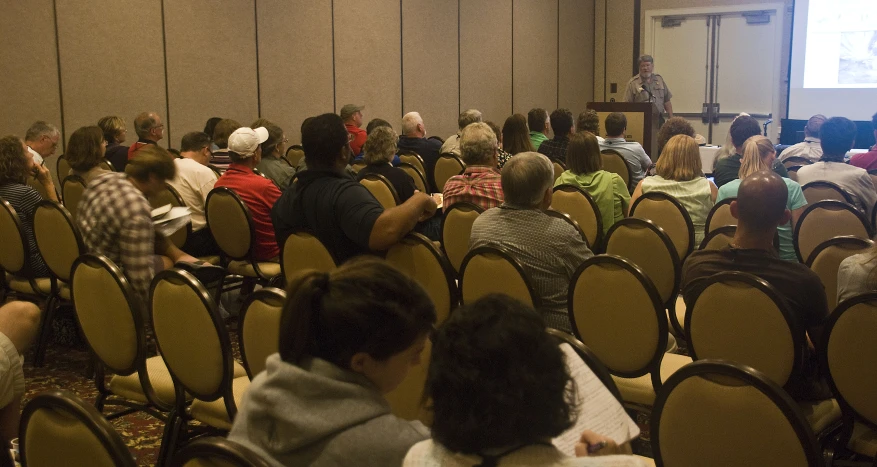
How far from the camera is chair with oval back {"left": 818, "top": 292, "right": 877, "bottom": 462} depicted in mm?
2578

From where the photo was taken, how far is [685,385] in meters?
2.03

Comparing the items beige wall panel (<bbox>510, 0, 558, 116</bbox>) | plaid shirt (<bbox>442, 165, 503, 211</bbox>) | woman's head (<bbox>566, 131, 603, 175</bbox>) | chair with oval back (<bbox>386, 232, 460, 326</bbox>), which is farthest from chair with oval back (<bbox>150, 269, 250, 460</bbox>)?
beige wall panel (<bbox>510, 0, 558, 116</bbox>)

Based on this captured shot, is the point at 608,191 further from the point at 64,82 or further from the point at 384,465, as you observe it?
the point at 64,82

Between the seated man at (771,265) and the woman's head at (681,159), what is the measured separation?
2.24 m

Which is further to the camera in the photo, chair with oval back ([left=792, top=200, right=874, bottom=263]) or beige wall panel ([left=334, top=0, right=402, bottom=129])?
beige wall panel ([left=334, top=0, right=402, bottom=129])

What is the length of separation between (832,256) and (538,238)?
133 centimetres

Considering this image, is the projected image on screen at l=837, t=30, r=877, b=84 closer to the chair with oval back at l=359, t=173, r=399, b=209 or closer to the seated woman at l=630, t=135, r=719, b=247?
the seated woman at l=630, t=135, r=719, b=247

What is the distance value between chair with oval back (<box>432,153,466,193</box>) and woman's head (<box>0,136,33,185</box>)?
3.88m

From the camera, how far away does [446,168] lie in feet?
26.4

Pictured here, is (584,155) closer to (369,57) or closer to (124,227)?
(124,227)

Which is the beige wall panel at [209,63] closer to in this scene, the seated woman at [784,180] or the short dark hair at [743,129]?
the short dark hair at [743,129]

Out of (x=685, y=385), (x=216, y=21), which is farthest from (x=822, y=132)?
(x=216, y=21)

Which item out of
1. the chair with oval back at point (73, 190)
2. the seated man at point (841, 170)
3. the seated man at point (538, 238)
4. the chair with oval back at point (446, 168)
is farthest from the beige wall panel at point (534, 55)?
the seated man at point (538, 238)

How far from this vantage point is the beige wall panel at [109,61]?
28.0 feet
